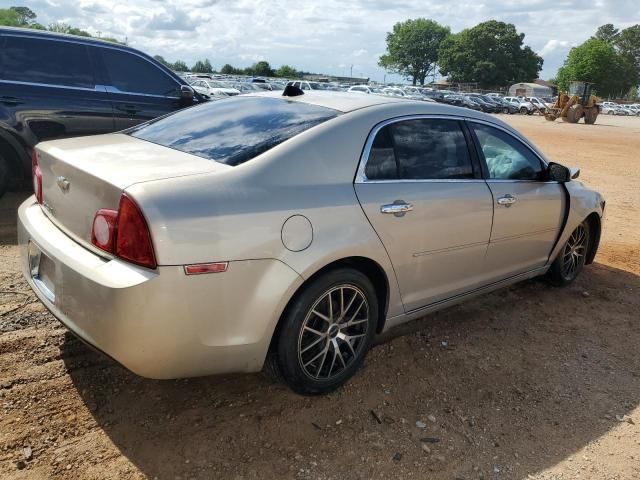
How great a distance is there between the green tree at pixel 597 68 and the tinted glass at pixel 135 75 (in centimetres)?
10205

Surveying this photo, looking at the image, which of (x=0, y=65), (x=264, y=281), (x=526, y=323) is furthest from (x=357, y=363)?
(x=0, y=65)

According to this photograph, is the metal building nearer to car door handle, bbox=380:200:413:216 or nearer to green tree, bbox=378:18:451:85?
green tree, bbox=378:18:451:85

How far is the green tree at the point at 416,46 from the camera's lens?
116375 millimetres

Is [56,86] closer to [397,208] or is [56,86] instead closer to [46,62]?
[46,62]

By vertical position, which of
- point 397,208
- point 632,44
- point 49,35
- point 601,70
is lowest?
point 397,208

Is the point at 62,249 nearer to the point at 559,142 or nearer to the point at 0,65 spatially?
the point at 0,65

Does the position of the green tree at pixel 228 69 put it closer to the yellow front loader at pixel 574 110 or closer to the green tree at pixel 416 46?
the green tree at pixel 416 46

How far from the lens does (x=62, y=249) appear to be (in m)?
2.59

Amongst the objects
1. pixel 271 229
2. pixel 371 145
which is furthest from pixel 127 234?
pixel 371 145

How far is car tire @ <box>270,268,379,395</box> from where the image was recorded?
271 centimetres

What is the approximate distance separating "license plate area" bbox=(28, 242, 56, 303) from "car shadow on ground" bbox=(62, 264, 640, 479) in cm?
54

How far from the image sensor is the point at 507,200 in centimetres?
381

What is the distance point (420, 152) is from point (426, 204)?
1.16 ft

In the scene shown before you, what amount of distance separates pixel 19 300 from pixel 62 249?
147cm
